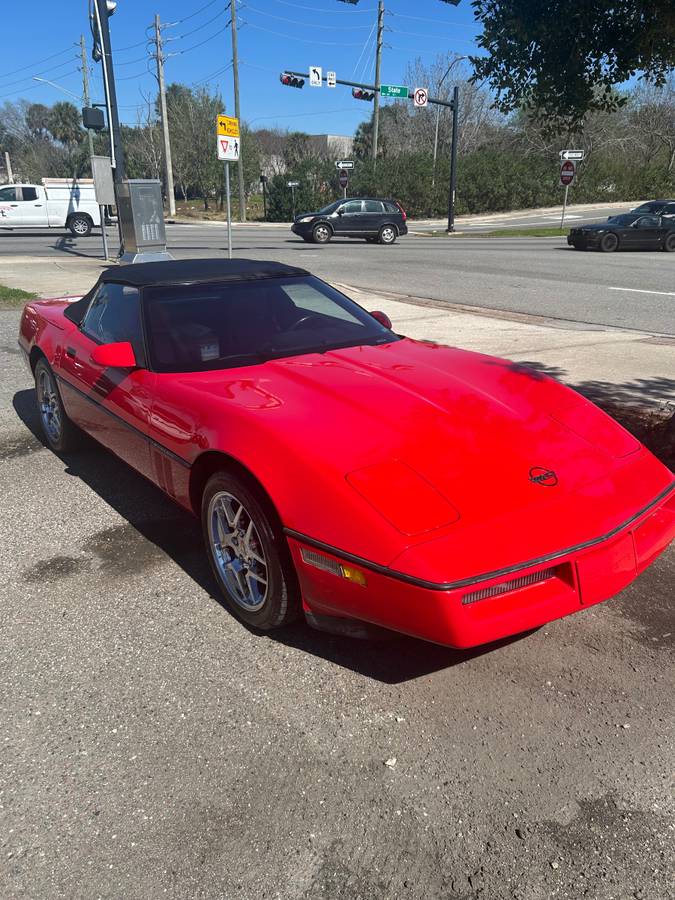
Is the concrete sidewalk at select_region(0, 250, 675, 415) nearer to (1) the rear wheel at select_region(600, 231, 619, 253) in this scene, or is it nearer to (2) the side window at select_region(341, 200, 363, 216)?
(1) the rear wheel at select_region(600, 231, 619, 253)

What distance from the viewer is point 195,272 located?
4148mm

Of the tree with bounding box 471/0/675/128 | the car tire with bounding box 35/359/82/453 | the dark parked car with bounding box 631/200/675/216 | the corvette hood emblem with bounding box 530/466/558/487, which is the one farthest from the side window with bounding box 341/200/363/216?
the corvette hood emblem with bounding box 530/466/558/487

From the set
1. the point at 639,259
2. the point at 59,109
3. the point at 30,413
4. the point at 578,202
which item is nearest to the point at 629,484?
the point at 30,413

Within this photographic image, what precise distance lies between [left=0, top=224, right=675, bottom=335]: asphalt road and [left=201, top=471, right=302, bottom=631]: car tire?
8430mm

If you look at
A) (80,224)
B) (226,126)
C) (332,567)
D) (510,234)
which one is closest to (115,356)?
(332,567)

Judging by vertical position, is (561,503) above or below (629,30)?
below

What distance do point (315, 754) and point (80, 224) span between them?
105ft

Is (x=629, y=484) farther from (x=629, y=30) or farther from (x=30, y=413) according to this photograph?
(x=30, y=413)

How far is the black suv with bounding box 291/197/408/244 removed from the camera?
27266 millimetres

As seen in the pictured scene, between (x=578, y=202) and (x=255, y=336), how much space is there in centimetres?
5424

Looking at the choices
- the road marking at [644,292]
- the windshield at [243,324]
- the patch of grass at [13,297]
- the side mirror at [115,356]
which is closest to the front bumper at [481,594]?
the windshield at [243,324]

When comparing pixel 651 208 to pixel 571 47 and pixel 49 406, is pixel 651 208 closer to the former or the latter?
pixel 571 47

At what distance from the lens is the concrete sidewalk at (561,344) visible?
6566 millimetres

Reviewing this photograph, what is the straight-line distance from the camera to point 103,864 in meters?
1.98
